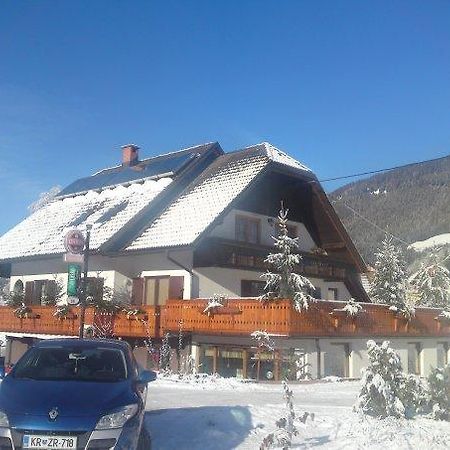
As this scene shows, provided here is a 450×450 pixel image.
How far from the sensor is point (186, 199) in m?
28.3

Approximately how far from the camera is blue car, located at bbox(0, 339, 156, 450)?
7.08 m

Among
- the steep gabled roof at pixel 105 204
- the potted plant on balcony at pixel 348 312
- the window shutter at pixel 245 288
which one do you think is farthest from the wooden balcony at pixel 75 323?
the potted plant on balcony at pixel 348 312

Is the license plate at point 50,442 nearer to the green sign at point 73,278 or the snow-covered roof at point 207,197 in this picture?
the snow-covered roof at point 207,197

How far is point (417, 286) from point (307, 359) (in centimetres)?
1741

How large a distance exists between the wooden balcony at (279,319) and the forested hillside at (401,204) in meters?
62.8

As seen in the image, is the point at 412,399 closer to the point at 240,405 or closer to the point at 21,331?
the point at 240,405

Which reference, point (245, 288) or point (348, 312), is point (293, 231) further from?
point (348, 312)

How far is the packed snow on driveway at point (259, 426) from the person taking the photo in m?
9.25

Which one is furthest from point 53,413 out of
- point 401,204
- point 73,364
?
point 401,204

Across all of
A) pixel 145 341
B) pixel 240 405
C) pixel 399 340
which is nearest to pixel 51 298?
pixel 145 341

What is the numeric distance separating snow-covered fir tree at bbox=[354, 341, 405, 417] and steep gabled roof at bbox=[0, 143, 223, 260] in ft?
54.4

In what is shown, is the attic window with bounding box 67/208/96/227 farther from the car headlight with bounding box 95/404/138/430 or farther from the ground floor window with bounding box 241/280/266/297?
the car headlight with bounding box 95/404/138/430

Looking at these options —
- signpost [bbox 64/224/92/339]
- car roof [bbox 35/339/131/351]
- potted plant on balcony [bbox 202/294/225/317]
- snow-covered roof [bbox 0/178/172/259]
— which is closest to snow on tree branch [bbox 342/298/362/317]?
potted plant on balcony [bbox 202/294/225/317]

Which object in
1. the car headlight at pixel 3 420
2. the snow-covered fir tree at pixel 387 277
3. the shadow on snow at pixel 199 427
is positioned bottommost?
the shadow on snow at pixel 199 427
